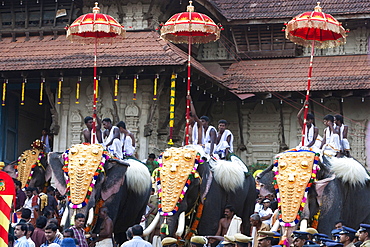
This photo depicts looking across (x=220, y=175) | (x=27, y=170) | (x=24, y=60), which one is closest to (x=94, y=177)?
(x=220, y=175)

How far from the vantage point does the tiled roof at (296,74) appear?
22.6 metres

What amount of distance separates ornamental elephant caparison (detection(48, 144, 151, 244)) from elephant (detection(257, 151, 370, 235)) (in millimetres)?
2192

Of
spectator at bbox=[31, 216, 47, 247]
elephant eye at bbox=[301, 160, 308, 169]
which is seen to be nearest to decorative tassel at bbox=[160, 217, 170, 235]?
spectator at bbox=[31, 216, 47, 247]

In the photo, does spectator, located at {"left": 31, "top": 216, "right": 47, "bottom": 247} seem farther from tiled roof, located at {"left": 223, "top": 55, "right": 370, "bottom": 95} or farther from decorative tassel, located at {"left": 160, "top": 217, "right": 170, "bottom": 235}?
tiled roof, located at {"left": 223, "top": 55, "right": 370, "bottom": 95}

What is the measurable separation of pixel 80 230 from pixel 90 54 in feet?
32.8

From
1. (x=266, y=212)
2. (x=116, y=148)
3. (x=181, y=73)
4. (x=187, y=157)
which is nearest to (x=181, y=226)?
(x=187, y=157)

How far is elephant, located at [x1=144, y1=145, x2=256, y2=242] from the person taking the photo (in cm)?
1438

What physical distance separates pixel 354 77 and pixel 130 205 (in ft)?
28.8

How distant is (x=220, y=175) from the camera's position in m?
16.1

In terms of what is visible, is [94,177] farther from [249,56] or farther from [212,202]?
[249,56]

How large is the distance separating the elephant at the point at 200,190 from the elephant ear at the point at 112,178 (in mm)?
734

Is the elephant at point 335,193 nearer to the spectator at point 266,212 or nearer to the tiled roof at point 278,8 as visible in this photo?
the spectator at point 266,212

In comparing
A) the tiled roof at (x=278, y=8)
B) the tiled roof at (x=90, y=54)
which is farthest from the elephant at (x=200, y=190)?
the tiled roof at (x=278, y=8)

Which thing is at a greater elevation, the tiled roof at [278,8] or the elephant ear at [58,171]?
the tiled roof at [278,8]
